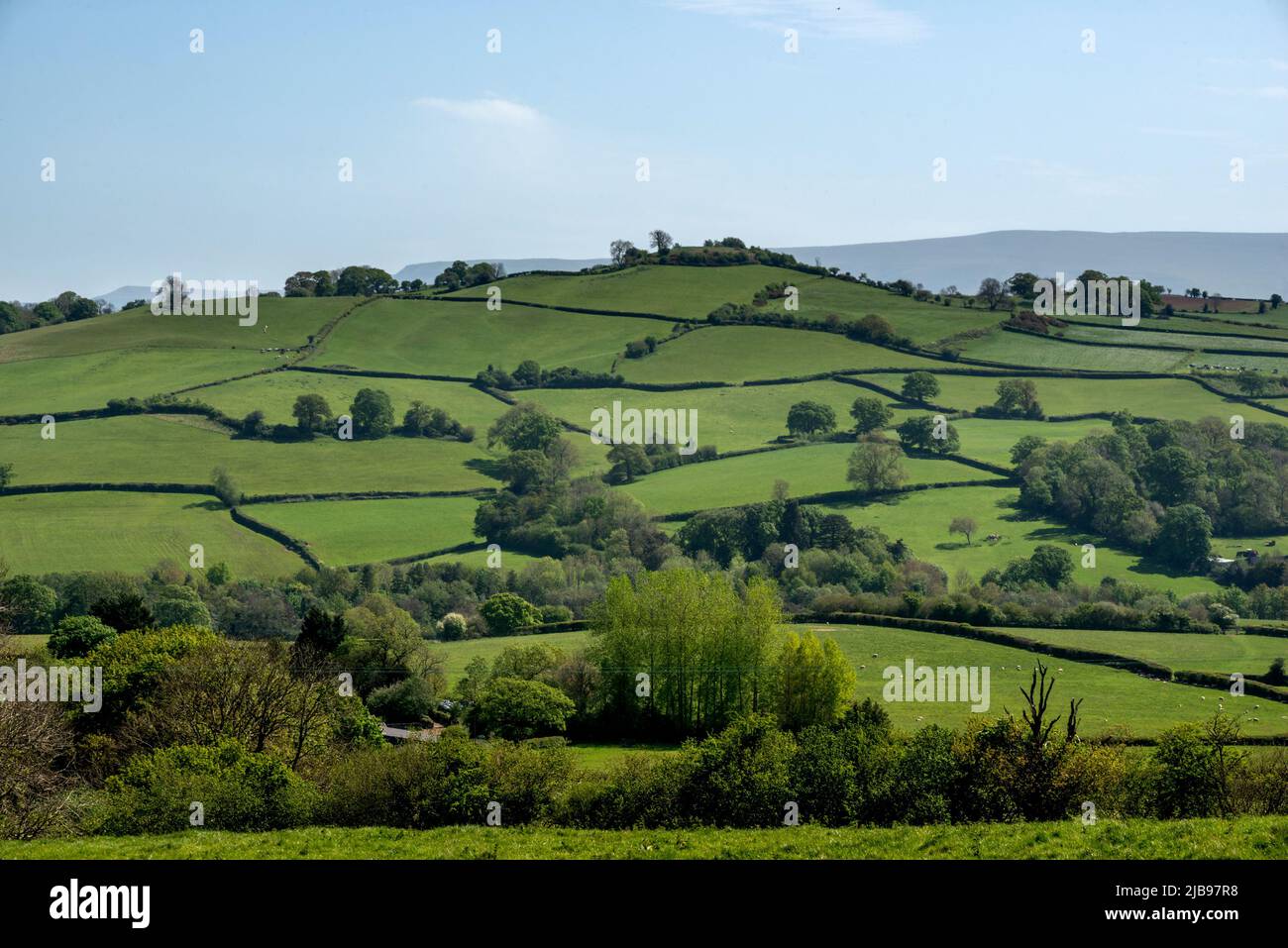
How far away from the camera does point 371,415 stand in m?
117

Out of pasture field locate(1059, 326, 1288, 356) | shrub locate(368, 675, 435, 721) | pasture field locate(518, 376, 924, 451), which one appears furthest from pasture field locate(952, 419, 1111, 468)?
shrub locate(368, 675, 435, 721)

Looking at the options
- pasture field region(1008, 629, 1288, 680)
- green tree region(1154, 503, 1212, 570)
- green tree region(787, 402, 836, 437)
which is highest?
green tree region(787, 402, 836, 437)

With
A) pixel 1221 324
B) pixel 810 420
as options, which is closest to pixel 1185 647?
pixel 810 420

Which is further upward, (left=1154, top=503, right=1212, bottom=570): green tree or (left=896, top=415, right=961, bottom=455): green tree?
(left=896, top=415, right=961, bottom=455): green tree

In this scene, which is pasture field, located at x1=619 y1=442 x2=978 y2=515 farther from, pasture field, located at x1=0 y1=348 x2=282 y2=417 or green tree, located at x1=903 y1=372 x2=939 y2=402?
pasture field, located at x1=0 y1=348 x2=282 y2=417

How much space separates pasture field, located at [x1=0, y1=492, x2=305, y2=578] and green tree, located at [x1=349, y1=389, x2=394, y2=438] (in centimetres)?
2049

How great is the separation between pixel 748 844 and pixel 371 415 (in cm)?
9919

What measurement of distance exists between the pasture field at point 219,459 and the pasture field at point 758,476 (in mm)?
15628

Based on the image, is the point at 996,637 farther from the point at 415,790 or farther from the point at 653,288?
the point at 653,288

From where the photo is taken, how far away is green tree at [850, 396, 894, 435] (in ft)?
374

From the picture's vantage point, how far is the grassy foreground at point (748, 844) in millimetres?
20594

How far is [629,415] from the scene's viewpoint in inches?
4788

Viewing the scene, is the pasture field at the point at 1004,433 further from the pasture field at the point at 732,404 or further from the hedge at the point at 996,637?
the hedge at the point at 996,637
